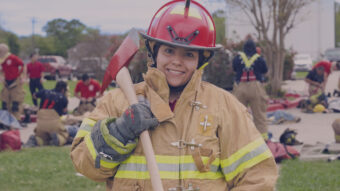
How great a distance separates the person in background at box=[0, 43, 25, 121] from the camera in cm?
1172

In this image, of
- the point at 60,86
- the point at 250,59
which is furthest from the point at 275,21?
the point at 60,86

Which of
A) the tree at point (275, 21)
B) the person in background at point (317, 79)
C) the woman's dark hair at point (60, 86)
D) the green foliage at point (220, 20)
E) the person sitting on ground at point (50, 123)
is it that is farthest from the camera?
the green foliage at point (220, 20)

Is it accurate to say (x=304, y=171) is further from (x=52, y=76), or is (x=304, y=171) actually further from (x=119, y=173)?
(x=52, y=76)

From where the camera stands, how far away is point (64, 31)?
70750mm

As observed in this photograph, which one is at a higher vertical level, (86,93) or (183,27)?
(183,27)

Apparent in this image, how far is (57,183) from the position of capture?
20.7 ft

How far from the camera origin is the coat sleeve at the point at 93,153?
2381 millimetres

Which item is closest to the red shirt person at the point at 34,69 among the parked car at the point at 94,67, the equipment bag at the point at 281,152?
the parked car at the point at 94,67

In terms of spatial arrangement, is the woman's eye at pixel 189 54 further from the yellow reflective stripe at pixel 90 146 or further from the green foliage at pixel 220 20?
the green foliage at pixel 220 20

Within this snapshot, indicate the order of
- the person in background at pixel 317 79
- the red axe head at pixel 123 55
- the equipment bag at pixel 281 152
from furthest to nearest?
the person in background at pixel 317 79 → the equipment bag at pixel 281 152 → the red axe head at pixel 123 55

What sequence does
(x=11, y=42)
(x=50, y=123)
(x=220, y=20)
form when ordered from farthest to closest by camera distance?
(x=11, y=42) < (x=220, y=20) < (x=50, y=123)

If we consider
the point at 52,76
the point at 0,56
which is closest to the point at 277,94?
the point at 0,56

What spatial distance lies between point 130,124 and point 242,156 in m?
0.57

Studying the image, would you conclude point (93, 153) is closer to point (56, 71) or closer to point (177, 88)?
point (177, 88)
